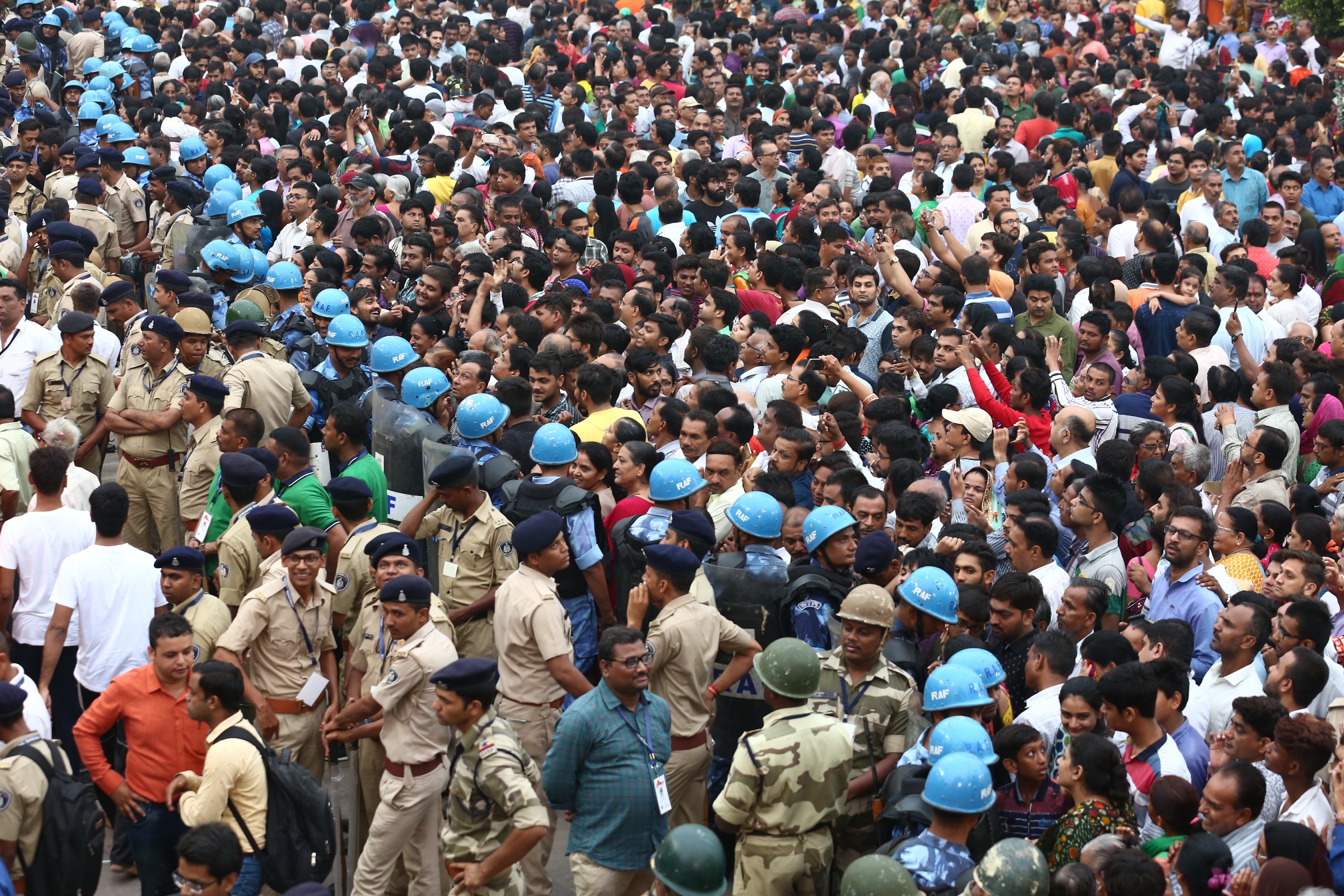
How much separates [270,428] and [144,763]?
2.94 metres

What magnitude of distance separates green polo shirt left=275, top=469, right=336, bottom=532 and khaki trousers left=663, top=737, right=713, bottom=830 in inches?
82.8

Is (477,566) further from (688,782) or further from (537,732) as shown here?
(688,782)

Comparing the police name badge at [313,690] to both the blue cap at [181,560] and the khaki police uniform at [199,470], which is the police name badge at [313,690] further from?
the khaki police uniform at [199,470]

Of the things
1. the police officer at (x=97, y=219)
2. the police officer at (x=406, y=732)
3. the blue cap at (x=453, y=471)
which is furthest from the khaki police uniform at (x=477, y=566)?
the police officer at (x=97, y=219)

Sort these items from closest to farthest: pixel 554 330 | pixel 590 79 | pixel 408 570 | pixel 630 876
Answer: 1. pixel 630 876
2. pixel 408 570
3. pixel 554 330
4. pixel 590 79

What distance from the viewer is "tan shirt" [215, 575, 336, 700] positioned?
19.5ft

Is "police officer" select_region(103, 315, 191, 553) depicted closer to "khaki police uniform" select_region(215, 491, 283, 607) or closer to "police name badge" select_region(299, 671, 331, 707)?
"khaki police uniform" select_region(215, 491, 283, 607)

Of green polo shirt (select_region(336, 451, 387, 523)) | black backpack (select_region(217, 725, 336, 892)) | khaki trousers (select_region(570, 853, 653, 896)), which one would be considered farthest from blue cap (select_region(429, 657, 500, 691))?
green polo shirt (select_region(336, 451, 387, 523))

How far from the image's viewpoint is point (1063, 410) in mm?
7773

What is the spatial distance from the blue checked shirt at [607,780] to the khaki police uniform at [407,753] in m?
0.61

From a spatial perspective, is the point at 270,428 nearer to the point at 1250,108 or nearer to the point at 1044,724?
the point at 1044,724

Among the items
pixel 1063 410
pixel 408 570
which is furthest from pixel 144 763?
pixel 1063 410

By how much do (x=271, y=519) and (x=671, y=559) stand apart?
1814 millimetres

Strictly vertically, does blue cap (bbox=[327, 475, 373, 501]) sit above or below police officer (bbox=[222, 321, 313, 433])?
above
